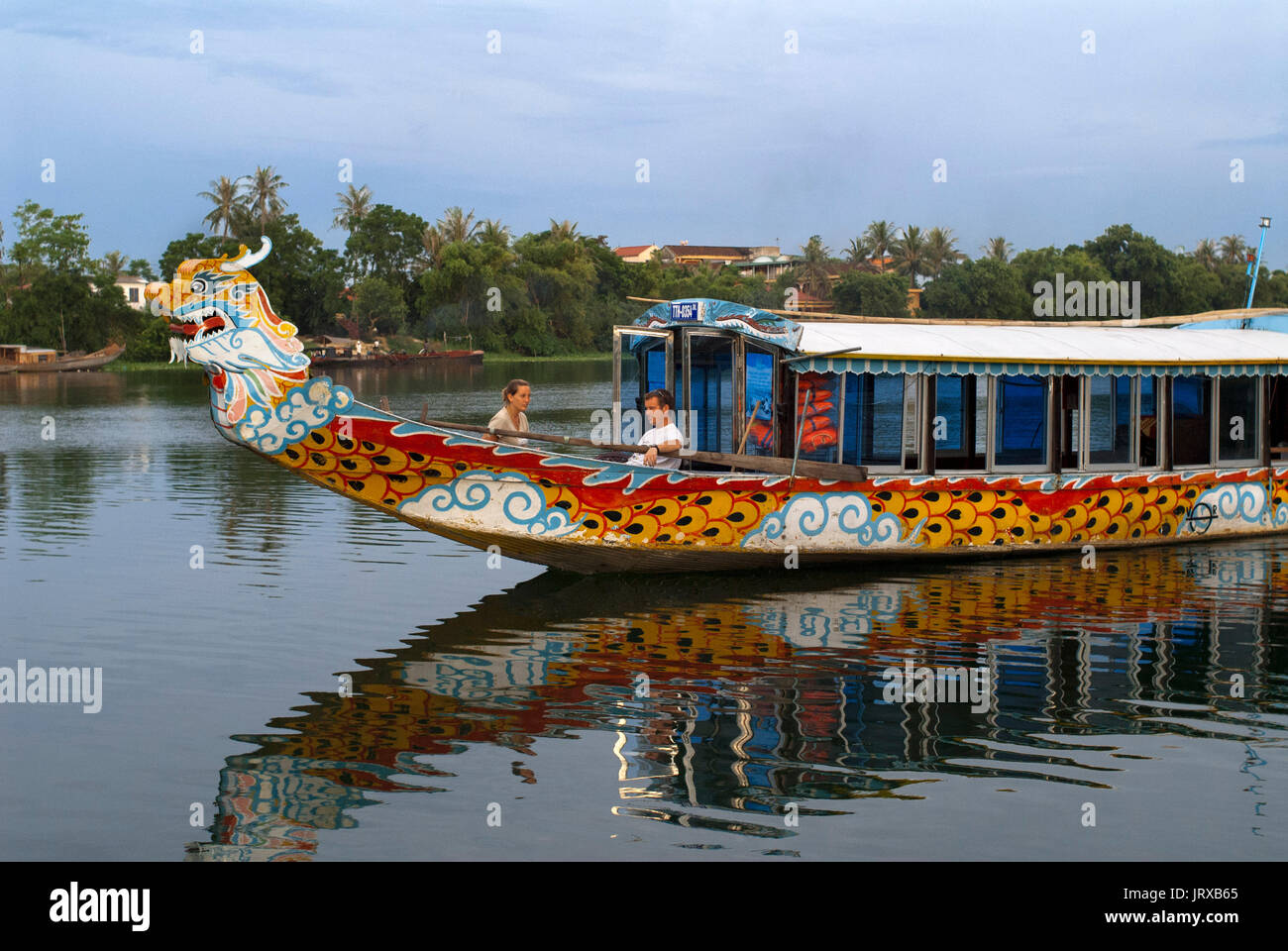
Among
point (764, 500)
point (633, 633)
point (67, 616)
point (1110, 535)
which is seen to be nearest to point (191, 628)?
point (67, 616)

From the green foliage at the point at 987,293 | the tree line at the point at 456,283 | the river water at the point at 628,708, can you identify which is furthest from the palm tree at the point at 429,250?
the river water at the point at 628,708

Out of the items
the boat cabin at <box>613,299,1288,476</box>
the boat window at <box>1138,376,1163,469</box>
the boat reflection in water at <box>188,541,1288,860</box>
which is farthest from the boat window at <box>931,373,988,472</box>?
the boat window at <box>1138,376,1163,469</box>

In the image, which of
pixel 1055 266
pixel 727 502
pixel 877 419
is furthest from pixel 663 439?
pixel 1055 266

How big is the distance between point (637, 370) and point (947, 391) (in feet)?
12.4

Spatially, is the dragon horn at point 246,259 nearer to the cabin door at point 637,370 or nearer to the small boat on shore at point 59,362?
the cabin door at point 637,370

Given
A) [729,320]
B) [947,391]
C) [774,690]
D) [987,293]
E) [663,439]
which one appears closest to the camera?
[774,690]

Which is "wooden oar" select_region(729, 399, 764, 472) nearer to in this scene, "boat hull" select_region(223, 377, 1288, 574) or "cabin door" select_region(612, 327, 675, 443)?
"boat hull" select_region(223, 377, 1288, 574)

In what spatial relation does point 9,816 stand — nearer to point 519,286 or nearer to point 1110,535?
point 1110,535

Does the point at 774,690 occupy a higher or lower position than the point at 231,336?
lower

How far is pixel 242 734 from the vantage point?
894 centimetres

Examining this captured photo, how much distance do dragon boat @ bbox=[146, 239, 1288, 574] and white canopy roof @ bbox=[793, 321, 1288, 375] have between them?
0.04 m

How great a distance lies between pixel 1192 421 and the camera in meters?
15.7

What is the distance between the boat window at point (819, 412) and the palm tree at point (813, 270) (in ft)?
319

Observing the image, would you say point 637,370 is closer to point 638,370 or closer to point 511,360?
point 638,370
